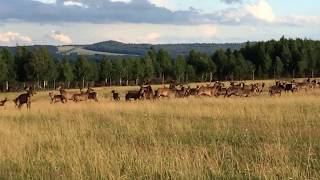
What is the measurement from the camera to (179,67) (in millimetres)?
116625

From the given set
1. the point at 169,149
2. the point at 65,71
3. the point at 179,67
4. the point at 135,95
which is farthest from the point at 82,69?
the point at 169,149

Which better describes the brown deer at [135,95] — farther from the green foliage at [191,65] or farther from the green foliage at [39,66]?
the green foliage at [191,65]

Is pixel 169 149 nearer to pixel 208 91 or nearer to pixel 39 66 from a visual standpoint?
pixel 208 91

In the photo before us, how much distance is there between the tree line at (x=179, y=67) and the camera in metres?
104

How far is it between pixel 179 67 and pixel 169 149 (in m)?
106

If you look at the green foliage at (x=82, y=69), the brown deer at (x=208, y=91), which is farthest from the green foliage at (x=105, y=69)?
the brown deer at (x=208, y=91)

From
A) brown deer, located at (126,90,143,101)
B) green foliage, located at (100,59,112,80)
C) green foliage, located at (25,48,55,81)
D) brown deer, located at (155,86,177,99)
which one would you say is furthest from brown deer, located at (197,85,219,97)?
green foliage, located at (100,59,112,80)

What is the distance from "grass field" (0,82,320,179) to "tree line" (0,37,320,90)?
289ft

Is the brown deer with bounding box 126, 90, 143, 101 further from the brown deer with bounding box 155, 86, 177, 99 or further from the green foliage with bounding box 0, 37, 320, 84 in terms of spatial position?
the green foliage with bounding box 0, 37, 320, 84

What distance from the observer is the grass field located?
343 inches

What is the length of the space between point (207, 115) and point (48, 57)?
8683 cm

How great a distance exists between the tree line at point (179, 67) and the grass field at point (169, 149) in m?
88.1

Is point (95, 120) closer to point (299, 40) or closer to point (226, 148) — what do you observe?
point (226, 148)

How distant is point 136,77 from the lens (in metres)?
116
